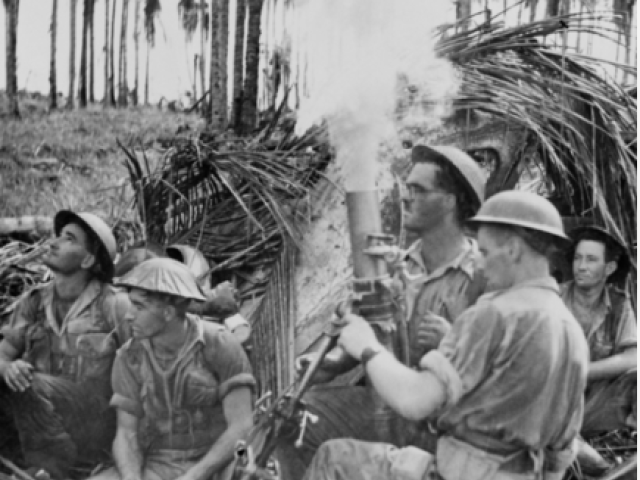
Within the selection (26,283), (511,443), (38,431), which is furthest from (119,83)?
(511,443)

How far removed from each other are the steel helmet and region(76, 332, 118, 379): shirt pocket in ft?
1.62

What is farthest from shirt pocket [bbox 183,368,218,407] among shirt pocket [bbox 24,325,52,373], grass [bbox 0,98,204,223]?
grass [bbox 0,98,204,223]

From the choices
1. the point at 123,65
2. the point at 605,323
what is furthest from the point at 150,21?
the point at 605,323

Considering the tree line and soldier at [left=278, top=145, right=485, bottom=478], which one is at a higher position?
the tree line

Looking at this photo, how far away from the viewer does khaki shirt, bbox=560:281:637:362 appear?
4328mm

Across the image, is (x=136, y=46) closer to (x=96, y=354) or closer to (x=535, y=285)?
(x=96, y=354)

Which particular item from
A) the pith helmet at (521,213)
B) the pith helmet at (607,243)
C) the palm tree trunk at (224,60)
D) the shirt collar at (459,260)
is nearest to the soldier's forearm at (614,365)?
the pith helmet at (607,243)

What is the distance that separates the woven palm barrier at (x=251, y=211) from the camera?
4.48m

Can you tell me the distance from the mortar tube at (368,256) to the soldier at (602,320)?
881mm

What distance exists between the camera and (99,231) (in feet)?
14.8

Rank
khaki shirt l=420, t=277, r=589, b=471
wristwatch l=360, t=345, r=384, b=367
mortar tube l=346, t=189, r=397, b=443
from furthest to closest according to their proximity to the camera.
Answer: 1. mortar tube l=346, t=189, r=397, b=443
2. wristwatch l=360, t=345, r=384, b=367
3. khaki shirt l=420, t=277, r=589, b=471

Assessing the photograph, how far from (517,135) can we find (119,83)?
1.95 metres

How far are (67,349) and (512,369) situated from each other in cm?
214

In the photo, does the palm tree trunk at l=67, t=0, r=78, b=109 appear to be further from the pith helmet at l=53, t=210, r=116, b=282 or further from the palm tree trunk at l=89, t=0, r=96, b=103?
the pith helmet at l=53, t=210, r=116, b=282
